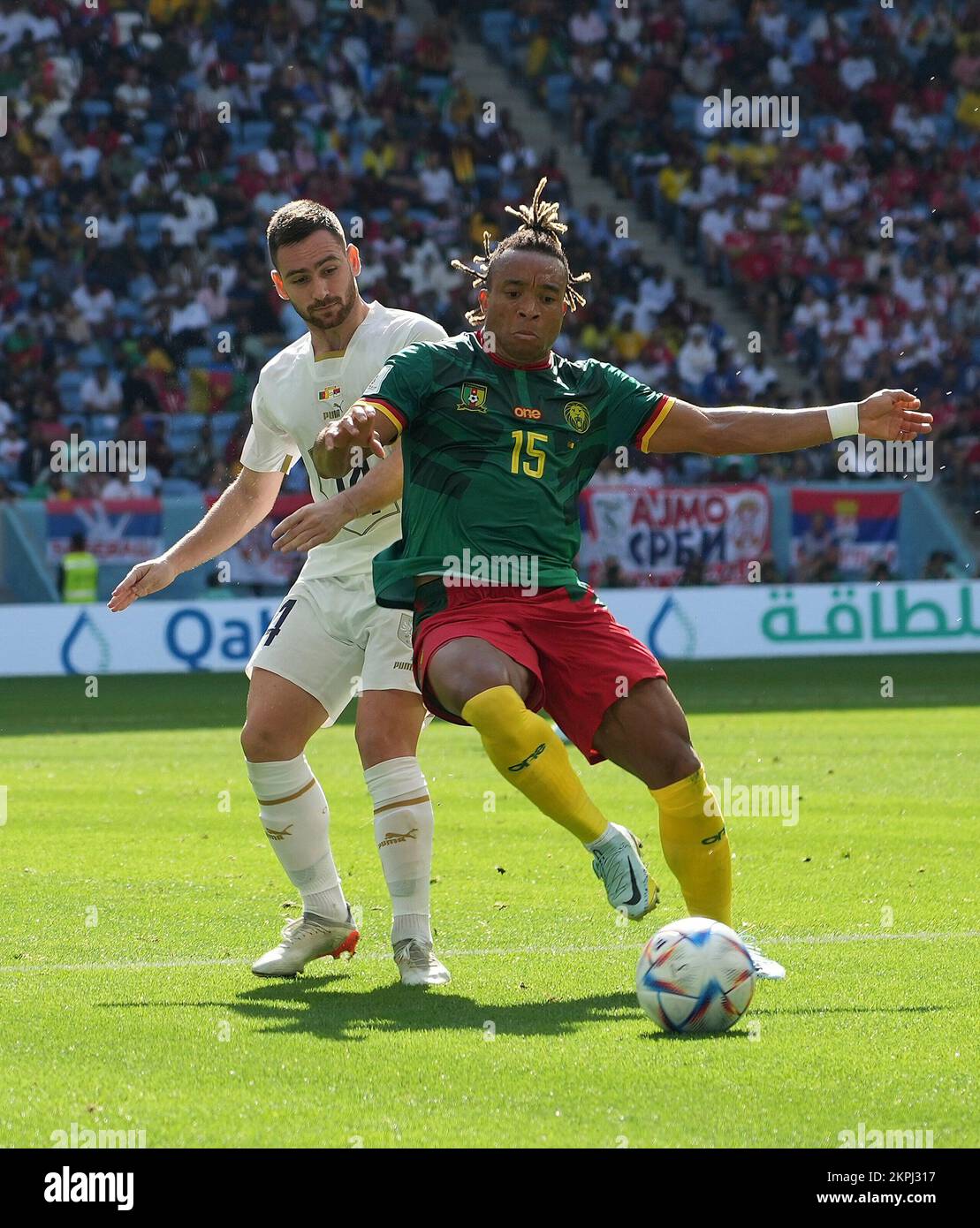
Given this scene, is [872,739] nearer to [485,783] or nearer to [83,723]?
[485,783]

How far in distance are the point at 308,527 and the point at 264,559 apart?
49.6ft

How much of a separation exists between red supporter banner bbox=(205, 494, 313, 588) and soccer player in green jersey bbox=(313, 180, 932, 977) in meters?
14.2

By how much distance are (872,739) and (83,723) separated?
628cm

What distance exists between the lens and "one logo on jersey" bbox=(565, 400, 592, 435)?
18.8 feet

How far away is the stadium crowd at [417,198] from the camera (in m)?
22.6

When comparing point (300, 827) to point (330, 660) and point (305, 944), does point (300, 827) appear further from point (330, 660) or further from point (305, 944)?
point (330, 660)

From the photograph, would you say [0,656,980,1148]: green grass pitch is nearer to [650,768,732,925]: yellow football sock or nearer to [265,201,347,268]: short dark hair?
[650,768,732,925]: yellow football sock

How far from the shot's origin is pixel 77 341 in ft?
74.6

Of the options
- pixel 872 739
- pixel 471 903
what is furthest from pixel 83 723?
pixel 471 903

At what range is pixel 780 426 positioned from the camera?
18.9 ft

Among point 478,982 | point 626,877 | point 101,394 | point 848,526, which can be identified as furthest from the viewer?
point 101,394

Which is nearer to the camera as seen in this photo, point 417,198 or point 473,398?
point 473,398

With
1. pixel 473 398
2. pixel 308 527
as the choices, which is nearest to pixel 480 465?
pixel 473 398

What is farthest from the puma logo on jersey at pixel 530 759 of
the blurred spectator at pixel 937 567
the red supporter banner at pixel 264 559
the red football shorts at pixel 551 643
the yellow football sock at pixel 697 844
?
the blurred spectator at pixel 937 567
